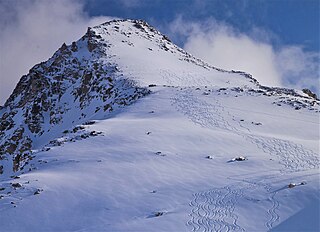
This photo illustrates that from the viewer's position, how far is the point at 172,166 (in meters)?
20.2

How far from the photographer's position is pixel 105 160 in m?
21.5

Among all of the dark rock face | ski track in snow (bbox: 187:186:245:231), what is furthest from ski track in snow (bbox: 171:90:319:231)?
the dark rock face

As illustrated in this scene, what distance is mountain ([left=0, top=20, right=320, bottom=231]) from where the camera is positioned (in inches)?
589

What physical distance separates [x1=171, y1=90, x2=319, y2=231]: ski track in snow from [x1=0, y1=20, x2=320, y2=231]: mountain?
0.05 meters

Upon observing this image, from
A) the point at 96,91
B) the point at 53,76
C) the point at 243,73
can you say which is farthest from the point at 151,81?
the point at 53,76

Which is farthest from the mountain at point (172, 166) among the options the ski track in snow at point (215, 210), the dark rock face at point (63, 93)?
the dark rock face at point (63, 93)

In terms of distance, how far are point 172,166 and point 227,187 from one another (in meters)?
3.96

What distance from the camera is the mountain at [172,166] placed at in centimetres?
1497

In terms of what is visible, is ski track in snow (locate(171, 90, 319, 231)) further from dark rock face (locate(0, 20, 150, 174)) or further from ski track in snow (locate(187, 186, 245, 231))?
dark rock face (locate(0, 20, 150, 174))

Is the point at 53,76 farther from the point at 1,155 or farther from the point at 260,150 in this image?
the point at 260,150

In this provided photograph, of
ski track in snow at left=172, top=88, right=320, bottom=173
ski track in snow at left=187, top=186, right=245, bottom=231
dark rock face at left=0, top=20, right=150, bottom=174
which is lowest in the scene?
ski track in snow at left=187, top=186, right=245, bottom=231

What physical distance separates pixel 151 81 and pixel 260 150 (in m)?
25.5

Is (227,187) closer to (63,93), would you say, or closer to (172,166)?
(172,166)

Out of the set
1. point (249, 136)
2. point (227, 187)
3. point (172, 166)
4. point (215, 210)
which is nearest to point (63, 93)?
point (249, 136)
